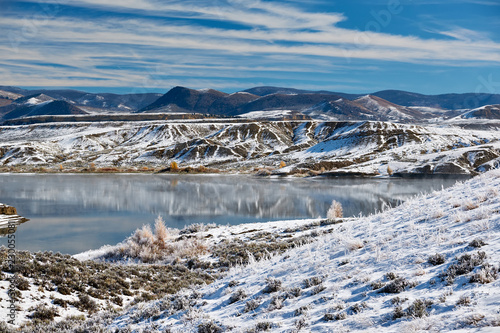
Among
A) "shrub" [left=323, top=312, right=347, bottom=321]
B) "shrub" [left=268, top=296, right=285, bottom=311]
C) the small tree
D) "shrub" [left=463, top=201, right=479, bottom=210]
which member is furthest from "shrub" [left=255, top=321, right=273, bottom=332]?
the small tree

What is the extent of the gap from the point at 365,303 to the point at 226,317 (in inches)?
123

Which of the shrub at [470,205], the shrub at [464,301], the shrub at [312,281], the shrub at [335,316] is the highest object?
the shrub at [470,205]

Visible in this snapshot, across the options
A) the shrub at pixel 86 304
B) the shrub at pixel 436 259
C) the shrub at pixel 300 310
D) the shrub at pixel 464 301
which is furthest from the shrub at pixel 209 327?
the shrub at pixel 86 304

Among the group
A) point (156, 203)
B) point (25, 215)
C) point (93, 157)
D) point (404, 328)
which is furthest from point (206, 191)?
point (93, 157)

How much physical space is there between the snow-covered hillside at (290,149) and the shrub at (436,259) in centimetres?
8748

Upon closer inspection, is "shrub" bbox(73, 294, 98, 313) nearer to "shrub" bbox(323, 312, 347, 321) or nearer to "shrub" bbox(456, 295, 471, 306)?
"shrub" bbox(323, 312, 347, 321)

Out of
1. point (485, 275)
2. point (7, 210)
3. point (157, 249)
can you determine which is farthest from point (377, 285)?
point (7, 210)

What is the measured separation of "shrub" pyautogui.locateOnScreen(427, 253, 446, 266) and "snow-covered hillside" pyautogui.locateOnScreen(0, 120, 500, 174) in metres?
87.5

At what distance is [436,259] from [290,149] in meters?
147

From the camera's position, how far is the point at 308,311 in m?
8.02

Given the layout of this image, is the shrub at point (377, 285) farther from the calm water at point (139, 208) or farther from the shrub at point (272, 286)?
the calm water at point (139, 208)

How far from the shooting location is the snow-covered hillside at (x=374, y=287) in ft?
21.9

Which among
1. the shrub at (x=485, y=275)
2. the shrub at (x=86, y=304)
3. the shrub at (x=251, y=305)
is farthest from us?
the shrub at (x=86, y=304)

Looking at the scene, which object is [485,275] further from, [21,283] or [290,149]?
[290,149]
